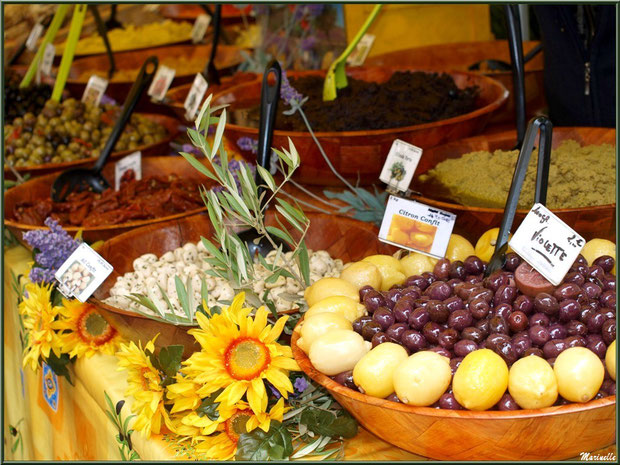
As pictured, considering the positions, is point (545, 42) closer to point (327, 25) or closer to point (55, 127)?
point (327, 25)

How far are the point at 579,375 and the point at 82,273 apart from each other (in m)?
0.79

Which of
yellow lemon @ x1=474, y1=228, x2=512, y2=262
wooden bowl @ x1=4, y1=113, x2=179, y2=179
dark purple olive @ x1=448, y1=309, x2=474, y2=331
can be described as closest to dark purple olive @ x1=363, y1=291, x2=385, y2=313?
dark purple olive @ x1=448, y1=309, x2=474, y2=331

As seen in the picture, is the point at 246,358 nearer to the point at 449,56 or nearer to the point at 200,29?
the point at 449,56

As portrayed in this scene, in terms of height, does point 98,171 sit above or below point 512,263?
below

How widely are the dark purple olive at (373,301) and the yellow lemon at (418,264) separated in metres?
0.18

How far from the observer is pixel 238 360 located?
35.5 inches

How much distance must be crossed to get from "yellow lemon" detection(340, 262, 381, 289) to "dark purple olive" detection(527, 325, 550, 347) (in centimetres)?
29

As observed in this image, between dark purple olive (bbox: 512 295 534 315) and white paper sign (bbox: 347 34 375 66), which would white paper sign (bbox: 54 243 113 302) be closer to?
dark purple olive (bbox: 512 295 534 315)

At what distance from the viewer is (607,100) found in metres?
1.90

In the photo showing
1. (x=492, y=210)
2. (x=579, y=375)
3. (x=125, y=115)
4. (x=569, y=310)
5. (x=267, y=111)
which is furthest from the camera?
(x=125, y=115)

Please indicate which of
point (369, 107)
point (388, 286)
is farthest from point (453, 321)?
point (369, 107)

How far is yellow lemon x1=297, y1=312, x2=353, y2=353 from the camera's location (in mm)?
910

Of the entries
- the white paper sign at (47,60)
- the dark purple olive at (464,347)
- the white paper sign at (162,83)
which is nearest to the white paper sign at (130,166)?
the white paper sign at (162,83)

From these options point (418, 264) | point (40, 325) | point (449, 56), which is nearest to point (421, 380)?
point (418, 264)
